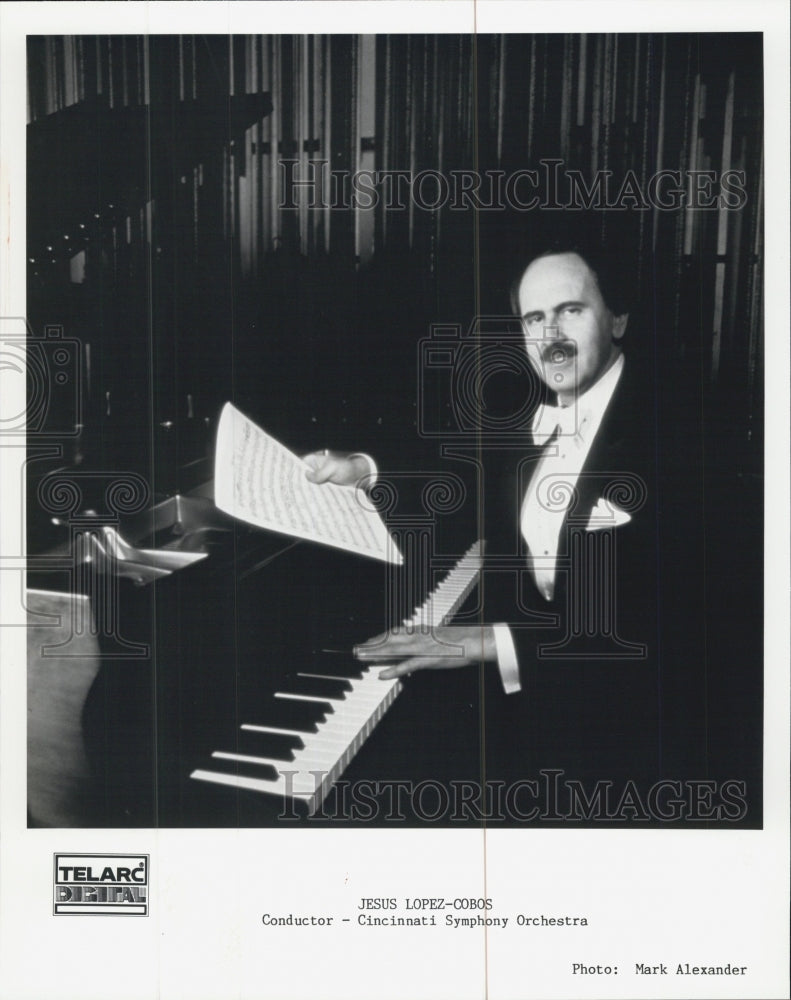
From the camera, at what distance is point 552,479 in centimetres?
249

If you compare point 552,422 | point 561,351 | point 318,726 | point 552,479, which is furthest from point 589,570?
point 318,726

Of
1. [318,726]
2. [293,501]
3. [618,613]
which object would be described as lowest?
[318,726]

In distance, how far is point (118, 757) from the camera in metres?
2.52

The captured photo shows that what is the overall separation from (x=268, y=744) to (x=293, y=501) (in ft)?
2.21

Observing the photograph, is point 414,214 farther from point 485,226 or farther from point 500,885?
point 500,885

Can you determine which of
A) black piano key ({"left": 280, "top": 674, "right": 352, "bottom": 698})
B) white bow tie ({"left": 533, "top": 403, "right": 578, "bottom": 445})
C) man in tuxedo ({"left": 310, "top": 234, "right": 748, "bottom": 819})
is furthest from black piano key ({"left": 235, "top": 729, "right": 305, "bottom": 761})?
white bow tie ({"left": 533, "top": 403, "right": 578, "bottom": 445})

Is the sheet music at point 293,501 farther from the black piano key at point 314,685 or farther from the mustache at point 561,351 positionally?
the mustache at point 561,351

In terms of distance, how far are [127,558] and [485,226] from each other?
135 centimetres

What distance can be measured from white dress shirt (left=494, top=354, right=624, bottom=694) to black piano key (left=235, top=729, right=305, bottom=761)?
611 millimetres

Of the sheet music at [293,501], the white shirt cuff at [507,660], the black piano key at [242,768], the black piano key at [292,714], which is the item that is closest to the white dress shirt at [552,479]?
the white shirt cuff at [507,660]

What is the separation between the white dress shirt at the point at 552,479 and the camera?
248 cm

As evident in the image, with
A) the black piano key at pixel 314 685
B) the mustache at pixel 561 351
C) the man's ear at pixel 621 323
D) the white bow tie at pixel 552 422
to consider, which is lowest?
the black piano key at pixel 314 685

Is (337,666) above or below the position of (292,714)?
above

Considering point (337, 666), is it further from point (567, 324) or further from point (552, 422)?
point (567, 324)
